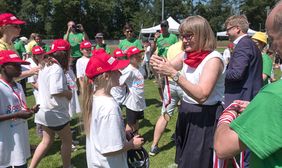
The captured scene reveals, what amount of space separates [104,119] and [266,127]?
5.46 ft

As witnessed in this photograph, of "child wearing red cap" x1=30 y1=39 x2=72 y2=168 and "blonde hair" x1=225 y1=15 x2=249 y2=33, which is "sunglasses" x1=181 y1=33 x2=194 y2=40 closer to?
"blonde hair" x1=225 y1=15 x2=249 y2=33

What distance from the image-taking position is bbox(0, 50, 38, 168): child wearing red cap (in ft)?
11.6

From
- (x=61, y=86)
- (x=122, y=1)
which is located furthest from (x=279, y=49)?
(x=122, y=1)

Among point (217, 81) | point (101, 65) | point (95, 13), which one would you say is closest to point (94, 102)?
point (101, 65)

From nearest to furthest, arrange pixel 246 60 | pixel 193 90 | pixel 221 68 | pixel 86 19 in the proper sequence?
1. pixel 193 90
2. pixel 221 68
3. pixel 246 60
4. pixel 86 19

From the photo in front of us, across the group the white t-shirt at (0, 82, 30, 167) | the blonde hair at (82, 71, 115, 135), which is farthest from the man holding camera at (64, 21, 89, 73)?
the blonde hair at (82, 71, 115, 135)

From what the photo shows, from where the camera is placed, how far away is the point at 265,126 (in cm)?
136

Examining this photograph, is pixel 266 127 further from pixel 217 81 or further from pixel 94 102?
pixel 94 102

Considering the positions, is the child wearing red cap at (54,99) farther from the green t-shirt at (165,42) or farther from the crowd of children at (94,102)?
the green t-shirt at (165,42)

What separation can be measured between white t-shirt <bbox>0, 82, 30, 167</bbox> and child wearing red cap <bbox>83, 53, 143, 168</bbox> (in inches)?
38.6

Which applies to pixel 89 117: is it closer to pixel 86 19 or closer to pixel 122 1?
pixel 86 19

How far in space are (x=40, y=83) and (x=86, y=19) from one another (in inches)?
2610

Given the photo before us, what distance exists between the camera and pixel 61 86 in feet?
15.3

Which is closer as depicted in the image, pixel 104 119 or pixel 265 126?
pixel 265 126
